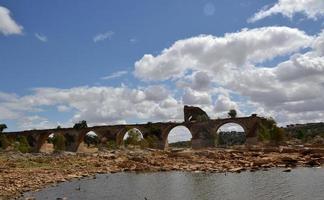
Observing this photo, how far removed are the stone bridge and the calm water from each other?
44324mm

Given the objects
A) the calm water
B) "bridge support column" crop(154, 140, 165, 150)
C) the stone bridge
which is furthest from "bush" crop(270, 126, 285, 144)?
the calm water

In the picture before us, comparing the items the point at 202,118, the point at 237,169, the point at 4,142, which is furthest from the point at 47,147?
the point at 237,169

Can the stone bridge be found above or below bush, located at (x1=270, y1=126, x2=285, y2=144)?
above

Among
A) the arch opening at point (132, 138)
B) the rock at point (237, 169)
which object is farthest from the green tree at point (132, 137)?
the rock at point (237, 169)

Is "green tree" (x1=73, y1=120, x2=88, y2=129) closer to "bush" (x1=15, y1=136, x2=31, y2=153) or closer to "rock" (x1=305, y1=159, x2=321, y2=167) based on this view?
"bush" (x1=15, y1=136, x2=31, y2=153)

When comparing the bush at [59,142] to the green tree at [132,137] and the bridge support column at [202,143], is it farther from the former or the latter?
the bridge support column at [202,143]

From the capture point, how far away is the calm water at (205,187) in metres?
21.0

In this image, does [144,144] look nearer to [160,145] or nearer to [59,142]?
[160,145]

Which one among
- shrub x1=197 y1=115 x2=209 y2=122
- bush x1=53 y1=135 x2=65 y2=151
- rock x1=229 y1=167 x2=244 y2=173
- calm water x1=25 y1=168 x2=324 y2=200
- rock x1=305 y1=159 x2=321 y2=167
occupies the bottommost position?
calm water x1=25 y1=168 x2=324 y2=200

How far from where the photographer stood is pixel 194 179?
28.5 meters

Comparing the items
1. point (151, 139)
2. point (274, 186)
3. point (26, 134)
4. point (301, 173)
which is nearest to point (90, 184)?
point (274, 186)

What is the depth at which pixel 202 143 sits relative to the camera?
76.8m

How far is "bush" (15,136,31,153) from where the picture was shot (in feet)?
261

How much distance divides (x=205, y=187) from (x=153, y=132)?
193 ft
